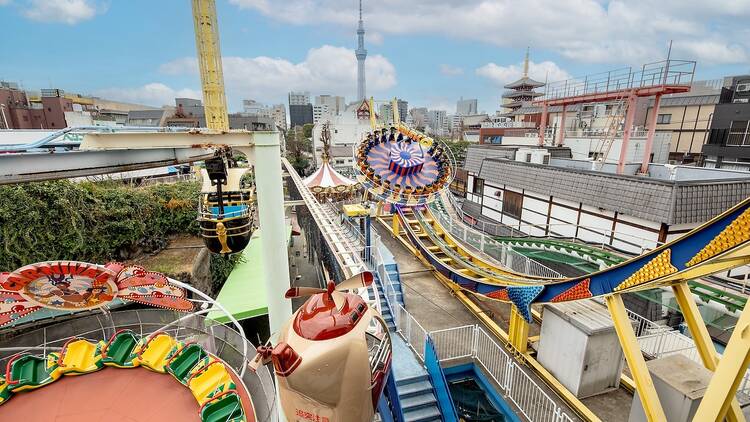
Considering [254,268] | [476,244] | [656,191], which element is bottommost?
[254,268]

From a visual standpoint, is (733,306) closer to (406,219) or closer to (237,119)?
(406,219)

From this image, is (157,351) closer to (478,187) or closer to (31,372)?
(31,372)

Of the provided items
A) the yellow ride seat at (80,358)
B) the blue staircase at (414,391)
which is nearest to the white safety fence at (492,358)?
the blue staircase at (414,391)

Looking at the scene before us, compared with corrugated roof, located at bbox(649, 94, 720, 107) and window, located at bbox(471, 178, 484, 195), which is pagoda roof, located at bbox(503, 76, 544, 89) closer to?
corrugated roof, located at bbox(649, 94, 720, 107)

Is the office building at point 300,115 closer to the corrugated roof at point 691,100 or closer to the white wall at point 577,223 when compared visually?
the corrugated roof at point 691,100

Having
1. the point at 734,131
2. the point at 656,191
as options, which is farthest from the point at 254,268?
Answer: the point at 734,131

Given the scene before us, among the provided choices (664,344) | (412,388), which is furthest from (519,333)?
(664,344)
